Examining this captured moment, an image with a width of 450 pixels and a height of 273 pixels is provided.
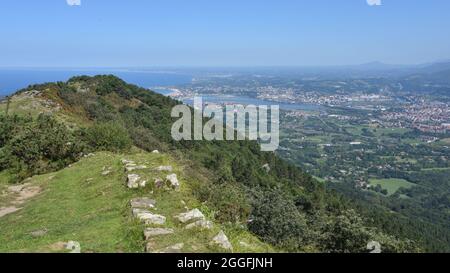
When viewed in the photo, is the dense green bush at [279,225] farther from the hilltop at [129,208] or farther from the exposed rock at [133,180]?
the exposed rock at [133,180]

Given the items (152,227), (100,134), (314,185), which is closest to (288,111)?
(314,185)

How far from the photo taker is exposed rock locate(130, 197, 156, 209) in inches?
432

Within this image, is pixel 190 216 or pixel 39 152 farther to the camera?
pixel 39 152

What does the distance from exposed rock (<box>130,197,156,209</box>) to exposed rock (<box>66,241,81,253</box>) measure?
2534mm

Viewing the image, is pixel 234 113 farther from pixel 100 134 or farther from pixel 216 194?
pixel 216 194

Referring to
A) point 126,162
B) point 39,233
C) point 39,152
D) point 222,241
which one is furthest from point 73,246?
point 39,152

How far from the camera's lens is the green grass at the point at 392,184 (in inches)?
3553

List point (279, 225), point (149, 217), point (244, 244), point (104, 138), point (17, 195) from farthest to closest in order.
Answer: point (104, 138), point (17, 195), point (279, 225), point (149, 217), point (244, 244)

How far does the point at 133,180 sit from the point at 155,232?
4.31 meters

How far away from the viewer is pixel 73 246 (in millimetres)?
8320

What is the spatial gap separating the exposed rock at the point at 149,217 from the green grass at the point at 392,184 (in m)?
85.3

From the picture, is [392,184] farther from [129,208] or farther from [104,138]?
[129,208]

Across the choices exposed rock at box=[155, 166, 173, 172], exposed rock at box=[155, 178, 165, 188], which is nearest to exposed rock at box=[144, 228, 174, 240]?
exposed rock at box=[155, 178, 165, 188]
